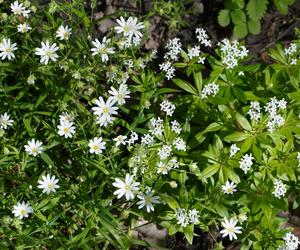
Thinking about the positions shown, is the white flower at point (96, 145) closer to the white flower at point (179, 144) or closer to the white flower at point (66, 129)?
the white flower at point (66, 129)

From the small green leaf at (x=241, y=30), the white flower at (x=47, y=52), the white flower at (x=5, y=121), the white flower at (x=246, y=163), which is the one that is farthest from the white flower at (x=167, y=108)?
the small green leaf at (x=241, y=30)

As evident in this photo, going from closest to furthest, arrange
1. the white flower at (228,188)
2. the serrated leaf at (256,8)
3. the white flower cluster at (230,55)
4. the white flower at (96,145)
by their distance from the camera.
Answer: the white flower at (96,145), the white flower at (228,188), the white flower cluster at (230,55), the serrated leaf at (256,8)

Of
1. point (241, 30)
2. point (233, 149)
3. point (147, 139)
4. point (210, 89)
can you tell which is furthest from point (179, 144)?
point (241, 30)

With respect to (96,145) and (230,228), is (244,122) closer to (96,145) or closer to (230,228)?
(230,228)

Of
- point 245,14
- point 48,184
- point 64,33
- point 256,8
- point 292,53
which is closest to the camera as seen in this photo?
point 48,184

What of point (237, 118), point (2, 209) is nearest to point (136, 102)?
point (237, 118)

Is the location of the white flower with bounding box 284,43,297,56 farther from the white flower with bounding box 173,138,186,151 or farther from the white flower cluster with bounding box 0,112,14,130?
the white flower cluster with bounding box 0,112,14,130

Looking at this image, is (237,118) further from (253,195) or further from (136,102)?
(136,102)
